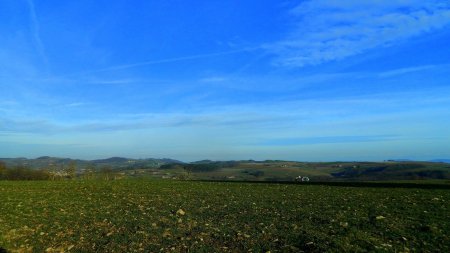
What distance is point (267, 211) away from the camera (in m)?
19.8

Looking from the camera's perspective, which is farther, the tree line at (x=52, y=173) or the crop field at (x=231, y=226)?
the tree line at (x=52, y=173)

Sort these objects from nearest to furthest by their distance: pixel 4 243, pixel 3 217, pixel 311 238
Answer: pixel 311 238 < pixel 4 243 < pixel 3 217

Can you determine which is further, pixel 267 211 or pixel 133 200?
pixel 133 200

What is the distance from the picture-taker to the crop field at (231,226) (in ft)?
43.5

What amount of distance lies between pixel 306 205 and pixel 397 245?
367 inches

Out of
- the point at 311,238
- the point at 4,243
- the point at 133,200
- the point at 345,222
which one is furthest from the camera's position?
the point at 133,200

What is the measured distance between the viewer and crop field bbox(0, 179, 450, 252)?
13250 millimetres

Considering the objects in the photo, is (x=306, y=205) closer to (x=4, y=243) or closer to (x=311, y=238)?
(x=311, y=238)

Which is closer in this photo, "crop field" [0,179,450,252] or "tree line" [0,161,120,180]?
"crop field" [0,179,450,252]

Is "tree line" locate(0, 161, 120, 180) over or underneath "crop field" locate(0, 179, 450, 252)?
over

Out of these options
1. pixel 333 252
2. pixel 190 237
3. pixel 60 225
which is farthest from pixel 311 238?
pixel 60 225

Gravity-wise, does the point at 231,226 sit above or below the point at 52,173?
below

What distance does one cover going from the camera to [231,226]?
16.2 metres

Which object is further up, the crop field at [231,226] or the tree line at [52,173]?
the tree line at [52,173]
